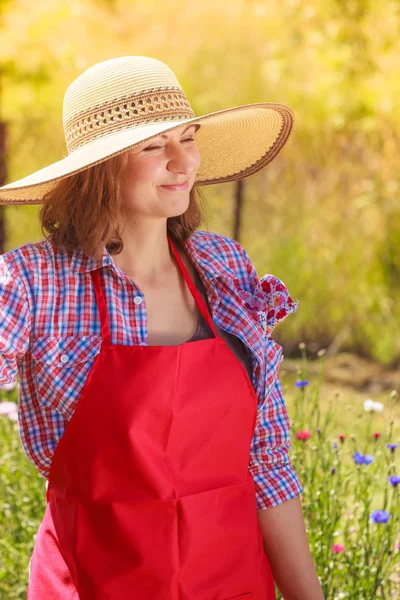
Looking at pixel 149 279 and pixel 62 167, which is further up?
pixel 62 167

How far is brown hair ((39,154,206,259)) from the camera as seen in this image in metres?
1.55

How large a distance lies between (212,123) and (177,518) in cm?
78

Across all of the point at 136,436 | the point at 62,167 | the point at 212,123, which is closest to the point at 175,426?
the point at 136,436

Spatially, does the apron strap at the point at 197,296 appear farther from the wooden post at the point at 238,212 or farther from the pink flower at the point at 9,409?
the wooden post at the point at 238,212

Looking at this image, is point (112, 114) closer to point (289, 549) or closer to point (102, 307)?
point (102, 307)

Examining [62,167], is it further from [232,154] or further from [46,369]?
[232,154]

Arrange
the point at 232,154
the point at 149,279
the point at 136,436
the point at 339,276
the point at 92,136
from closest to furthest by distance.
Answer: the point at 136,436 < the point at 92,136 < the point at 149,279 < the point at 232,154 < the point at 339,276

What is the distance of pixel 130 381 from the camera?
1.43m

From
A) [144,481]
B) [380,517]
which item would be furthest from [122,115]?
[380,517]

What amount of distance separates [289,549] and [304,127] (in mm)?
4800

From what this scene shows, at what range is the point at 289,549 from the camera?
1694 mm

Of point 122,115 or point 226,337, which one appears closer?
point 122,115

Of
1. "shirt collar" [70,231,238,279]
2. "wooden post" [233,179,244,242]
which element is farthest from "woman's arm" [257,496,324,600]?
"wooden post" [233,179,244,242]

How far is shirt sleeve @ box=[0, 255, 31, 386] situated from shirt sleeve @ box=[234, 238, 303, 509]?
0.48 m
